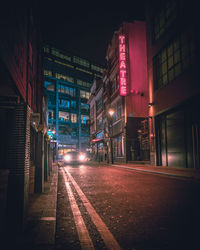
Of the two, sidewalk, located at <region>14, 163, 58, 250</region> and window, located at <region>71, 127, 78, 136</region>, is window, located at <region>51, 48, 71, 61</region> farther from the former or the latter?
sidewalk, located at <region>14, 163, 58, 250</region>

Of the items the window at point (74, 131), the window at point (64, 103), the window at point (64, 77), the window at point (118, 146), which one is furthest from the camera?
the window at point (64, 77)

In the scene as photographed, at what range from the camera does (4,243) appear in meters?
2.68

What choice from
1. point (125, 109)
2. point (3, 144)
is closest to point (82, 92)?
point (125, 109)

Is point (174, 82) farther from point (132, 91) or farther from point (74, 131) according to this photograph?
point (74, 131)

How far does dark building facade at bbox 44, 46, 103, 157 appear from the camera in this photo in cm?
5909

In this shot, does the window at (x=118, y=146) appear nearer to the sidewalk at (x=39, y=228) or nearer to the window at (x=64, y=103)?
the sidewalk at (x=39, y=228)

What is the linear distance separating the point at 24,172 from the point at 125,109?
909 inches

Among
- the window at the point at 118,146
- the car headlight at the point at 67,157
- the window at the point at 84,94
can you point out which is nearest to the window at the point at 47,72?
the window at the point at 84,94

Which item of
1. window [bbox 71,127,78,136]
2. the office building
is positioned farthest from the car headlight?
window [bbox 71,127,78,136]

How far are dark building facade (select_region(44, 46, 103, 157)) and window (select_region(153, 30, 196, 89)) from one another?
40.4 m

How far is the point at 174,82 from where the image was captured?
52.4 feet

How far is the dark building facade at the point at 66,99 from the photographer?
59.1m

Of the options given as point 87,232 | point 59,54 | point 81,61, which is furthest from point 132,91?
point 81,61

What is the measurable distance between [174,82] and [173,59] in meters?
1.94
